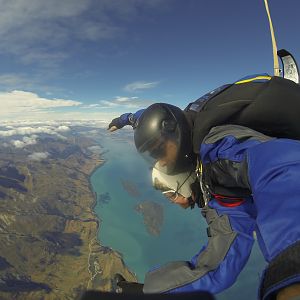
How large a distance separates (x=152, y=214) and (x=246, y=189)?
89.7m

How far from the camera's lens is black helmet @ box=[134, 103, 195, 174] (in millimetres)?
1987

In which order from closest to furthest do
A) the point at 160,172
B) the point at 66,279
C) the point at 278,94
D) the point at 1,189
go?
1. the point at 278,94
2. the point at 160,172
3. the point at 66,279
4. the point at 1,189

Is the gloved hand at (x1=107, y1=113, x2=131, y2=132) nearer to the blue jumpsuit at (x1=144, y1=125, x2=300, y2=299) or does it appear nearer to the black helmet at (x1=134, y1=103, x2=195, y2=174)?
the black helmet at (x1=134, y1=103, x2=195, y2=174)

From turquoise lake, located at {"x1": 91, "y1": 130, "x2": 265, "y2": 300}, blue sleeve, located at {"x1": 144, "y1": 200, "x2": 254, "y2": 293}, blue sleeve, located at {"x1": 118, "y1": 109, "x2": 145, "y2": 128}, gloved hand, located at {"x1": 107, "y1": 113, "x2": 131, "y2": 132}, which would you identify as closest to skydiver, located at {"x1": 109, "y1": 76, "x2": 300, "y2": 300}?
blue sleeve, located at {"x1": 144, "y1": 200, "x2": 254, "y2": 293}

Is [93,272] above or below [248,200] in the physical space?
below

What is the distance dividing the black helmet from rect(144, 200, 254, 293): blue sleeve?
61cm

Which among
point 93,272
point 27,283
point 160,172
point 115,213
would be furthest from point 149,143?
point 115,213

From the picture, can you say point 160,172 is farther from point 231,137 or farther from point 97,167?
point 97,167

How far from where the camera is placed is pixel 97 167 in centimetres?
16488

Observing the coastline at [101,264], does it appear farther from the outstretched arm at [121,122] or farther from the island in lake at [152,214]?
the outstretched arm at [121,122]

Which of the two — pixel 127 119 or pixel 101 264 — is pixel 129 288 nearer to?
pixel 127 119

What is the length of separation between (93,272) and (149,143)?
69637mm

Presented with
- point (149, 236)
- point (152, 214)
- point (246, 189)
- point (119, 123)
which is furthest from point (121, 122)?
point (152, 214)

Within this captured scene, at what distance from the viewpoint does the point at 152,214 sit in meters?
88.6
